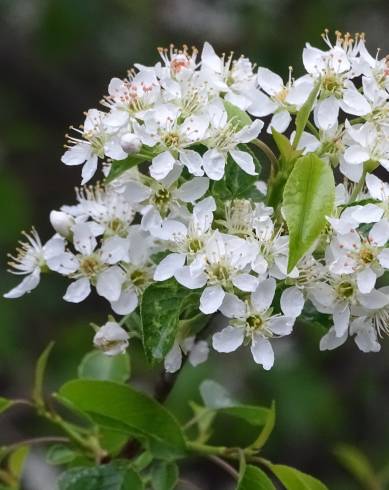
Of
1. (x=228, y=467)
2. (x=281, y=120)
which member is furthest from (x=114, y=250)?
(x=228, y=467)

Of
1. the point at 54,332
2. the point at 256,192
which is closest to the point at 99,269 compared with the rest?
the point at 256,192

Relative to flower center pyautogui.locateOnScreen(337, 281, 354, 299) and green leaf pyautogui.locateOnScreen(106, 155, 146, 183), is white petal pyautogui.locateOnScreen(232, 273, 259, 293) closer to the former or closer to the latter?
flower center pyautogui.locateOnScreen(337, 281, 354, 299)

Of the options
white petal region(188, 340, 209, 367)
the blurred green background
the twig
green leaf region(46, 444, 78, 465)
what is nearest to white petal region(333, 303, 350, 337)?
Result: white petal region(188, 340, 209, 367)

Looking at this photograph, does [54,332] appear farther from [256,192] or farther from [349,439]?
[256,192]

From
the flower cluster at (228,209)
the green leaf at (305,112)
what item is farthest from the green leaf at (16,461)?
the green leaf at (305,112)

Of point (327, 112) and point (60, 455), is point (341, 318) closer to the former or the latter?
point (327, 112)

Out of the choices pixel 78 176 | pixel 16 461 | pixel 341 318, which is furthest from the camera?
pixel 78 176
